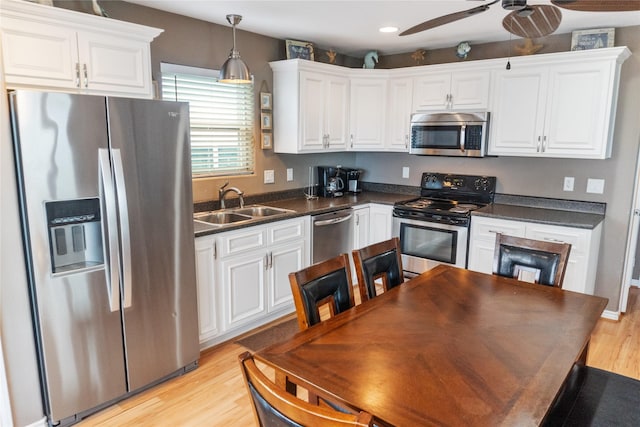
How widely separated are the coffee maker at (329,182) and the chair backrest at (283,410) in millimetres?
3280

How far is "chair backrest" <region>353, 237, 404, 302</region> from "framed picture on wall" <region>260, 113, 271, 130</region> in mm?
1969

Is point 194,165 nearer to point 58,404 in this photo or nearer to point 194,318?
point 194,318

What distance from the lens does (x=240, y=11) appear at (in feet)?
Result: 9.94

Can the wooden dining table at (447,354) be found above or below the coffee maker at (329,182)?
below

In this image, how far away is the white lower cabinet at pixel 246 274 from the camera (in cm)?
294

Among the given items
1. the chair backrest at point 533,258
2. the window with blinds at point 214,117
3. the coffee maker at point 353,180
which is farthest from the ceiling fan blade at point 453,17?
the coffee maker at point 353,180

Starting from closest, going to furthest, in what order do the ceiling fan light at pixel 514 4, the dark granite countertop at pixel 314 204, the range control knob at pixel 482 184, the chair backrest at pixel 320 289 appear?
the ceiling fan light at pixel 514 4, the chair backrest at pixel 320 289, the dark granite countertop at pixel 314 204, the range control knob at pixel 482 184

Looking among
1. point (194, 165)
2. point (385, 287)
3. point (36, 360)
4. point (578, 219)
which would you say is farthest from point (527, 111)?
point (36, 360)

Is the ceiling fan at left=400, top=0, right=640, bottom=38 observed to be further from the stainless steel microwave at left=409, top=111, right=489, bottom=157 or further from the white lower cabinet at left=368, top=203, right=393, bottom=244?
the white lower cabinet at left=368, top=203, right=393, bottom=244

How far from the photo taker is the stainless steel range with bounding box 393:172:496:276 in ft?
12.2

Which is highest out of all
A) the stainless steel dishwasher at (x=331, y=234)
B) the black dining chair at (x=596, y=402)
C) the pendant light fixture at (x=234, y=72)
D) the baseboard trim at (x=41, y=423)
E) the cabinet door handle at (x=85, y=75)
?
the pendant light fixture at (x=234, y=72)

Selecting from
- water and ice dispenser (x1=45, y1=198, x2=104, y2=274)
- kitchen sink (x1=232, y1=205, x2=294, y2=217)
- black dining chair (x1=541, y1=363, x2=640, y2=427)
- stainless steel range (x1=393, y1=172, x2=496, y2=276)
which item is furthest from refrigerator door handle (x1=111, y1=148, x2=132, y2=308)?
stainless steel range (x1=393, y1=172, x2=496, y2=276)

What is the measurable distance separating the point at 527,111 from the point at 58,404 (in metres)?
3.83

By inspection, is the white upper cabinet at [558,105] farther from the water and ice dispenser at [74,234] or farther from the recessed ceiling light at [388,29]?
the water and ice dispenser at [74,234]
